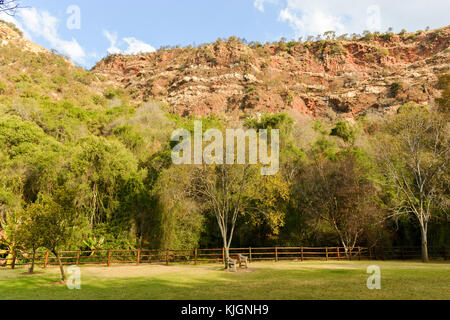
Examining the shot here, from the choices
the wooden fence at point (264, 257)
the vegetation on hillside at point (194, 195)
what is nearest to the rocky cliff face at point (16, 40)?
the vegetation on hillside at point (194, 195)

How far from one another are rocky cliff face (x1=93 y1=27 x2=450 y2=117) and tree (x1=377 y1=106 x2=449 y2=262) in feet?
105

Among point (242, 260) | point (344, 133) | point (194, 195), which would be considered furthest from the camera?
point (344, 133)

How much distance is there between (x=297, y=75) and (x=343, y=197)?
5513 centimetres

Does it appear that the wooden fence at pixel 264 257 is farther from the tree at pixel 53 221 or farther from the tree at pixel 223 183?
the tree at pixel 53 221

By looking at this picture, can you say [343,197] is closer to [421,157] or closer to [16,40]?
[421,157]

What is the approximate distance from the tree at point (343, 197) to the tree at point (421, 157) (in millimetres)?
1846

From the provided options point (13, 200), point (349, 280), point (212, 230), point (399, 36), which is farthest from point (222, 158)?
point (399, 36)

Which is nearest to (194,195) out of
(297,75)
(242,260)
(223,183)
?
(223,183)

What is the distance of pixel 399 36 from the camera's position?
75.8 m

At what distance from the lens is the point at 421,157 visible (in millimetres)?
20406

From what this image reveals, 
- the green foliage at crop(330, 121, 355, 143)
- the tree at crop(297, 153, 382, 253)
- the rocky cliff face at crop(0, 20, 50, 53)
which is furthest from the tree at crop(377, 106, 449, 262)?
the rocky cliff face at crop(0, 20, 50, 53)
